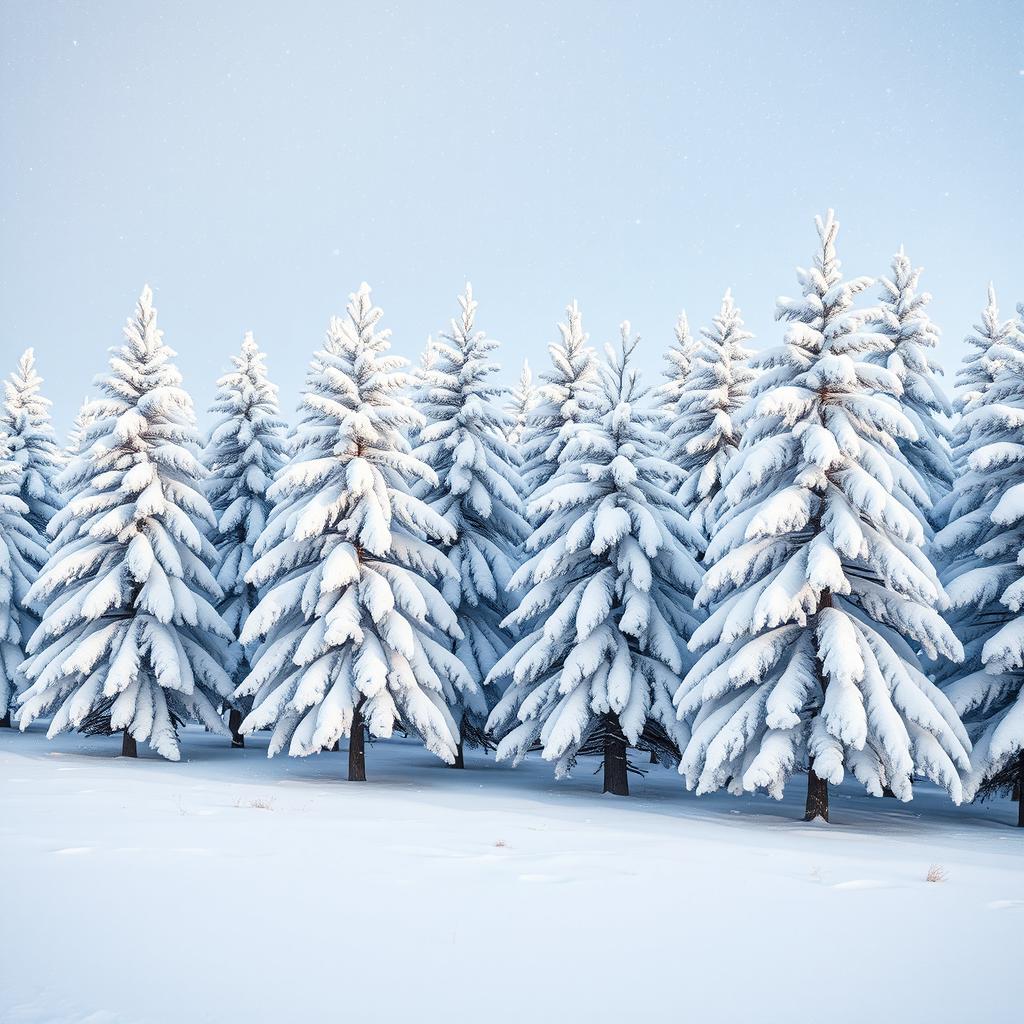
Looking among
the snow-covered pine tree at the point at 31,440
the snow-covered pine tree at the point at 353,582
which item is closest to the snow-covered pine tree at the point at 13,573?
the snow-covered pine tree at the point at 31,440

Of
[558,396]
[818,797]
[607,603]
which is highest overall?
[558,396]

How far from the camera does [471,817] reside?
1382 cm

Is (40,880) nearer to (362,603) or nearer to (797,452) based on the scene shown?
(362,603)

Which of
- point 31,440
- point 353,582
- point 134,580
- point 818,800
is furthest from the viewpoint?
point 31,440

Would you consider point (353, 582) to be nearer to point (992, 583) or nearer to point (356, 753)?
point (356, 753)

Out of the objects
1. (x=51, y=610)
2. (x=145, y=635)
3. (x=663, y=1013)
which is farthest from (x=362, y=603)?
(x=663, y=1013)

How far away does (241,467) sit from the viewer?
1120 inches

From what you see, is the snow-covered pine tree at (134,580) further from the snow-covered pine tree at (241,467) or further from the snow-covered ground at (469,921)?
the snow-covered ground at (469,921)

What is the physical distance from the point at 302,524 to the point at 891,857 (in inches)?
531

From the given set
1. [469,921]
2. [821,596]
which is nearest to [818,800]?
[821,596]

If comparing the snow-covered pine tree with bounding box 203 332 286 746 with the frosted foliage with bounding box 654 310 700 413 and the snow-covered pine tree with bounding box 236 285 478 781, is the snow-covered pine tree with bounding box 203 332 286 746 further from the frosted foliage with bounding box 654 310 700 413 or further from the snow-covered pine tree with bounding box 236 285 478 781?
the frosted foliage with bounding box 654 310 700 413

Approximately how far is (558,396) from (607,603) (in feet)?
26.2

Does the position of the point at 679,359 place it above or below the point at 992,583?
above

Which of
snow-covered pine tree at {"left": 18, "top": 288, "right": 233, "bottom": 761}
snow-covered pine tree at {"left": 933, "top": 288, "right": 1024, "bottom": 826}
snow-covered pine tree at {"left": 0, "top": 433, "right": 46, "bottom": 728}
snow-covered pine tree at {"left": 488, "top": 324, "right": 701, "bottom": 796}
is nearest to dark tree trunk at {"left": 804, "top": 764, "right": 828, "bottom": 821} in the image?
snow-covered pine tree at {"left": 933, "top": 288, "right": 1024, "bottom": 826}
